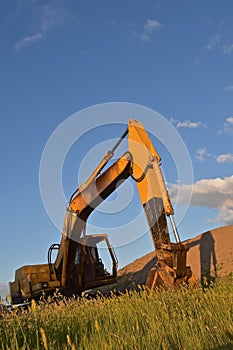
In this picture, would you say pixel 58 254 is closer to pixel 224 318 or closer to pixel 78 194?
pixel 78 194

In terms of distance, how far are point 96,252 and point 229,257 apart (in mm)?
9225

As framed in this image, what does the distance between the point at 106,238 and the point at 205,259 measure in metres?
8.61

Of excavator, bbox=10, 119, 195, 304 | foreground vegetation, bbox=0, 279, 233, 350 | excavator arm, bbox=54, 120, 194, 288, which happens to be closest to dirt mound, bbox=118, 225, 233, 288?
excavator, bbox=10, 119, 195, 304

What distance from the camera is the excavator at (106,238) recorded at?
11156mm

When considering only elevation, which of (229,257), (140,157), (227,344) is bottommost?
(227,344)

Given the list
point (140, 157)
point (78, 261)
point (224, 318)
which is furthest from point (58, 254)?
point (224, 318)

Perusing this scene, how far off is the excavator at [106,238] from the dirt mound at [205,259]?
6.57m

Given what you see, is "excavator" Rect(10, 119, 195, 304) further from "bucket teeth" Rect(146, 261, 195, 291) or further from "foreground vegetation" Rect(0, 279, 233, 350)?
"foreground vegetation" Rect(0, 279, 233, 350)

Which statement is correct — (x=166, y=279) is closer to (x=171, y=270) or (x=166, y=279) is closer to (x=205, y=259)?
(x=171, y=270)

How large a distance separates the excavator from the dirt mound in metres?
6.57

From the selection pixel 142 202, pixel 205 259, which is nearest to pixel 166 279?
pixel 142 202

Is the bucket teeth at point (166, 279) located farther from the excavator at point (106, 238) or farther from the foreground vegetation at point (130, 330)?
the foreground vegetation at point (130, 330)

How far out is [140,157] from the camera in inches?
524

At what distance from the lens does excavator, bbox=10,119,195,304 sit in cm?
1116
